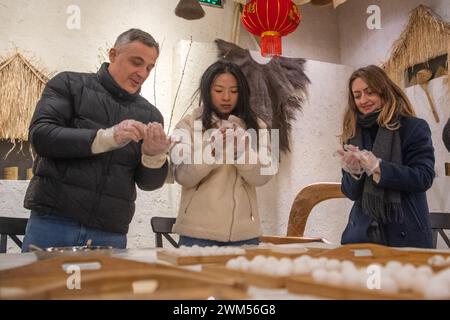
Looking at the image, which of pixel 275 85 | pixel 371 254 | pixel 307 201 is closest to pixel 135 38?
pixel 371 254

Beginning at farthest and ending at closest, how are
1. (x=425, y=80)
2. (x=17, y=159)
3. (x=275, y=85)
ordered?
(x=275, y=85) < (x=425, y=80) < (x=17, y=159)

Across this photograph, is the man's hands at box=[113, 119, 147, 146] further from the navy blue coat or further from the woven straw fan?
the woven straw fan

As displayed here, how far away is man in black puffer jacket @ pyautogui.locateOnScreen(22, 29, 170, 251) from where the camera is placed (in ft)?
3.91

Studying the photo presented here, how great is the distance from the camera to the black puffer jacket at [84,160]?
1.20m

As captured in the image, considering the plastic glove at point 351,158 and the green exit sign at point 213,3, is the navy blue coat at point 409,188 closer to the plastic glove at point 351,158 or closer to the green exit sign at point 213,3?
the plastic glove at point 351,158

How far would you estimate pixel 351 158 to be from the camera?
1.35m

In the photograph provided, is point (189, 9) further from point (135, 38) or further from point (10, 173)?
point (10, 173)

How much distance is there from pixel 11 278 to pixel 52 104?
0.84 meters

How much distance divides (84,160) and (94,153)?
0.07 meters

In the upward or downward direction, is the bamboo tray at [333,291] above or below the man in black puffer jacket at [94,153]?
below

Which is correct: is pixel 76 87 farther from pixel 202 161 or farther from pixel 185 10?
pixel 185 10

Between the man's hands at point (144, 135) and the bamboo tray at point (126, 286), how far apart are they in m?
0.65

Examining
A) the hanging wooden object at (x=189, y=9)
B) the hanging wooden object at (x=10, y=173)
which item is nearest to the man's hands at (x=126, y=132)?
the hanging wooden object at (x=189, y=9)
